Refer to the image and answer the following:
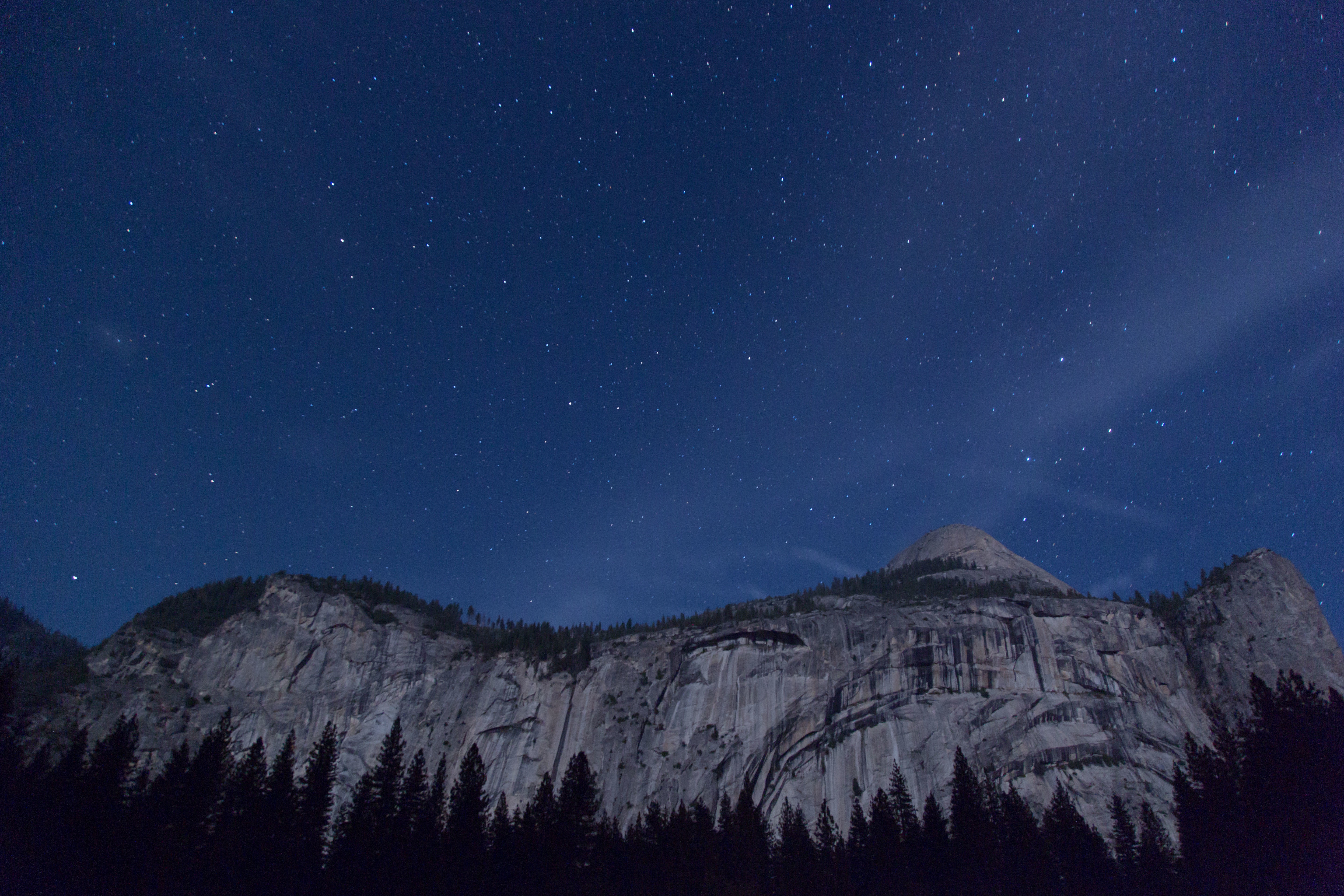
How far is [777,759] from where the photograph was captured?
110938 mm

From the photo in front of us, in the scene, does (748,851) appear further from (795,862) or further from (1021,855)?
(1021,855)

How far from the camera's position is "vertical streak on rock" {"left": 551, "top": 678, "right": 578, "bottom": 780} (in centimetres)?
12181

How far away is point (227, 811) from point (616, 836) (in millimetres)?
35222

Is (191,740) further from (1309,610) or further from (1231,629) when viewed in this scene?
(1309,610)

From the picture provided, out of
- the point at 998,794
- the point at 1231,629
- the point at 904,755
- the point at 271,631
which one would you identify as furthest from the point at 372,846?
the point at 1231,629

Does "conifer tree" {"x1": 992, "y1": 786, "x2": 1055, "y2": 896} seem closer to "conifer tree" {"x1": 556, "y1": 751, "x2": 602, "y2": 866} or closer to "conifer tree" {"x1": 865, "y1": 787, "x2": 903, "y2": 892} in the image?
"conifer tree" {"x1": 865, "y1": 787, "x2": 903, "y2": 892}

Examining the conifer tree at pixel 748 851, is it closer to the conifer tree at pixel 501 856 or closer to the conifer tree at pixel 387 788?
the conifer tree at pixel 501 856

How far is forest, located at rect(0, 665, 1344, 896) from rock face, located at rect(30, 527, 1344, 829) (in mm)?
28704

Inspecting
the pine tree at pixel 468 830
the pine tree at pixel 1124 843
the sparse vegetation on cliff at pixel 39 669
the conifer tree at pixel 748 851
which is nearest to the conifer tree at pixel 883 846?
the conifer tree at pixel 748 851

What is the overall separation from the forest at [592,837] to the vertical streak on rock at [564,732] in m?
47.1

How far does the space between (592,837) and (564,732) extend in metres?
59.2

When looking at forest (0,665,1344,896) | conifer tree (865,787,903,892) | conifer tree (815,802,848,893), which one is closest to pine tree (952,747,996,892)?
forest (0,665,1344,896)

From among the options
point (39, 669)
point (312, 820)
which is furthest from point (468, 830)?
point (39, 669)

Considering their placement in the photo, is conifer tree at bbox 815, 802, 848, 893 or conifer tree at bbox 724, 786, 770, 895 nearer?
conifer tree at bbox 815, 802, 848, 893
